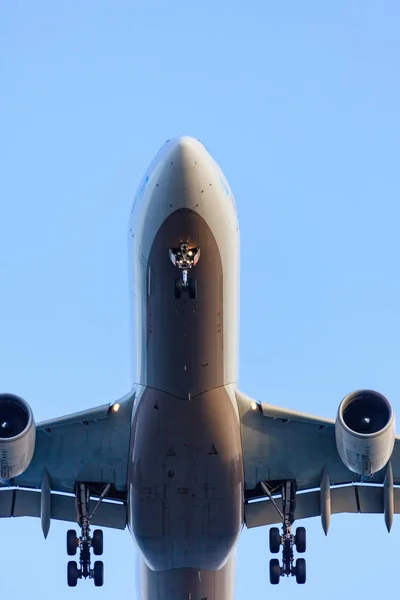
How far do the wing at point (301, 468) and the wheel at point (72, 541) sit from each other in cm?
355

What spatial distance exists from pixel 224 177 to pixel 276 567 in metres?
A: 8.67

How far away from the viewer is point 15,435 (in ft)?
63.7

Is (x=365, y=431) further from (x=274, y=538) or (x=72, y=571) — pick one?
(x=72, y=571)

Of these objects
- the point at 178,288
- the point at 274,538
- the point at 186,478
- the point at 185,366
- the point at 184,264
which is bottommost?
the point at 274,538

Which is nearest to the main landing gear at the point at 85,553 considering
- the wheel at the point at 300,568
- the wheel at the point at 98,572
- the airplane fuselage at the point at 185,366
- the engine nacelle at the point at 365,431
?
the wheel at the point at 98,572

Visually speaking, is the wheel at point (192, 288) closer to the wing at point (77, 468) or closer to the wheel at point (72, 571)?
the wing at point (77, 468)

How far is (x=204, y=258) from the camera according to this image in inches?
701

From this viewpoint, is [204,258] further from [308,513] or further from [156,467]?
[308,513]

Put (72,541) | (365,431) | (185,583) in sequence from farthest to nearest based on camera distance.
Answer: (72,541), (185,583), (365,431)

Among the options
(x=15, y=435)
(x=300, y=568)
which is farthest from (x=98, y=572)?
(x=15, y=435)

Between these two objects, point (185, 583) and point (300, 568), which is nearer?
point (185, 583)

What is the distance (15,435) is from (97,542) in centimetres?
400

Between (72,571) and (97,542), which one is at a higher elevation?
(97,542)

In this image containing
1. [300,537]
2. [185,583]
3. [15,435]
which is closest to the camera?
[15,435]
